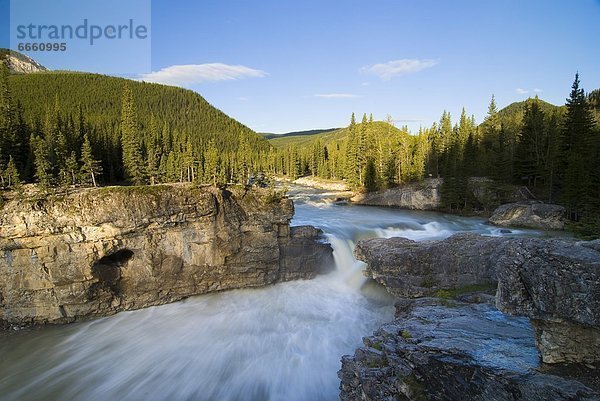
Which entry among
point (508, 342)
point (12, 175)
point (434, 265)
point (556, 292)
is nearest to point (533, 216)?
point (434, 265)

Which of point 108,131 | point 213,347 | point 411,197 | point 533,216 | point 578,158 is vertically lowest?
point 213,347

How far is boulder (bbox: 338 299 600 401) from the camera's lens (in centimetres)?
659

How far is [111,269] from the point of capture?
2402 centimetres

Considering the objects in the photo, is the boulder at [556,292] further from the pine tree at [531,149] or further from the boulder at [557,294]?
the pine tree at [531,149]

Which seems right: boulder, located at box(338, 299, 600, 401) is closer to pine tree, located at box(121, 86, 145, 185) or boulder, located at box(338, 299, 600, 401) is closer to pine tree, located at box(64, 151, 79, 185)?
pine tree, located at box(64, 151, 79, 185)

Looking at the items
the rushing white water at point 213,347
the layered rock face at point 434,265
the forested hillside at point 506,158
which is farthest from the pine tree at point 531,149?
the rushing white water at point 213,347

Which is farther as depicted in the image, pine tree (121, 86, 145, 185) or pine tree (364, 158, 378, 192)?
pine tree (364, 158, 378, 192)

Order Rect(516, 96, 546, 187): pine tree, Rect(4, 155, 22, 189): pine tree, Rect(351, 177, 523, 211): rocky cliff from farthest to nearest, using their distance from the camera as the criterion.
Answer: Rect(516, 96, 546, 187): pine tree, Rect(351, 177, 523, 211): rocky cliff, Rect(4, 155, 22, 189): pine tree

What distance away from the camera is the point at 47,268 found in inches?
870

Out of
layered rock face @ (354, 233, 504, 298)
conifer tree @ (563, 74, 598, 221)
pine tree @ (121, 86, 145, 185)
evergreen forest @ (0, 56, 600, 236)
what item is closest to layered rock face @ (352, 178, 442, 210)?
evergreen forest @ (0, 56, 600, 236)

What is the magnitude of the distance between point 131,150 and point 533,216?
44.1 meters

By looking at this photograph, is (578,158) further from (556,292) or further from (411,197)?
(556,292)

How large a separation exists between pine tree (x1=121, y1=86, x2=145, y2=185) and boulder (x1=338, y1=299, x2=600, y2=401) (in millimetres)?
33793

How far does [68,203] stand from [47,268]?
4.36 m
